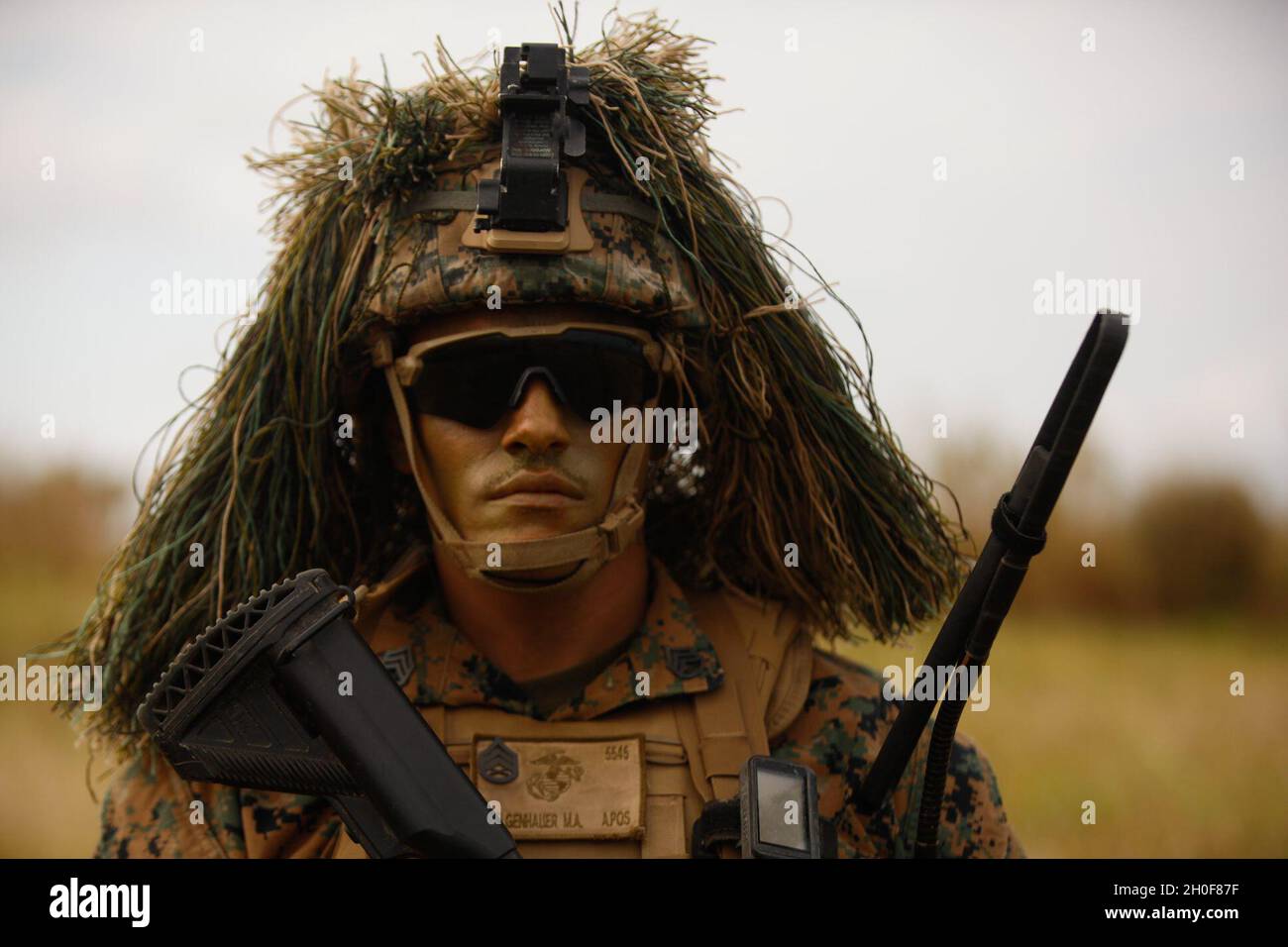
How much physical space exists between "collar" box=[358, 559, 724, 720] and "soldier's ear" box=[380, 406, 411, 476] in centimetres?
39

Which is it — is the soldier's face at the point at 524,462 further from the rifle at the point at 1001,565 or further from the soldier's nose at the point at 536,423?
the rifle at the point at 1001,565

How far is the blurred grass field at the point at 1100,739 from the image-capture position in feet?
19.8

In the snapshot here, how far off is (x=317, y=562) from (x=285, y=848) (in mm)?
717

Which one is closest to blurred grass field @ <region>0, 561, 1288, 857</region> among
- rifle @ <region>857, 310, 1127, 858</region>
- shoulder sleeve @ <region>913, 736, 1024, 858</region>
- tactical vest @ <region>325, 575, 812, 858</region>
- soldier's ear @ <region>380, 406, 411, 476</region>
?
shoulder sleeve @ <region>913, 736, 1024, 858</region>

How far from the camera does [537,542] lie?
122 inches

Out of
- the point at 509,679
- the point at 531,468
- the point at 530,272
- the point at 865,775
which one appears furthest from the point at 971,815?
the point at 530,272

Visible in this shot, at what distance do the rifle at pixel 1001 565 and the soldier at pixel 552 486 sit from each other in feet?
0.93

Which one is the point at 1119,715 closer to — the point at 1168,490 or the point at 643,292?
the point at 1168,490

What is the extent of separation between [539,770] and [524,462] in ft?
2.40

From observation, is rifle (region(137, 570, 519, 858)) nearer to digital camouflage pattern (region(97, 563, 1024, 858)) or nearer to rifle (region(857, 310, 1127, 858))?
digital camouflage pattern (region(97, 563, 1024, 858))

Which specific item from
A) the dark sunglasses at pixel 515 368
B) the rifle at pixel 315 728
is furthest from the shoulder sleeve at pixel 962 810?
the dark sunglasses at pixel 515 368

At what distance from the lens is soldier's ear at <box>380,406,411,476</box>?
345cm
